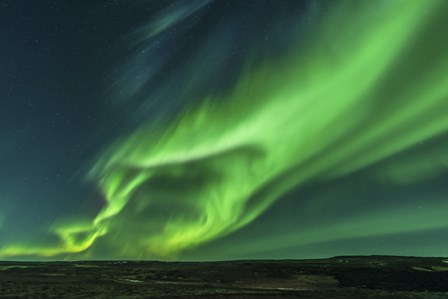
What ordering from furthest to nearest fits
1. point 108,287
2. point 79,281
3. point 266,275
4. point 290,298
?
1. point 266,275
2. point 79,281
3. point 108,287
4. point 290,298

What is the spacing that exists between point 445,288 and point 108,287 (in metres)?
22.9

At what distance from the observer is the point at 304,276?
3847 centimetres

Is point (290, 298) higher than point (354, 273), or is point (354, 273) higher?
point (354, 273)

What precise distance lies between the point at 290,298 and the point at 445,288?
1280 cm

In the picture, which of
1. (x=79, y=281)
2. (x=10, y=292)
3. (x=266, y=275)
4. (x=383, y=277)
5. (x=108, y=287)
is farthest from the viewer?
(x=266, y=275)

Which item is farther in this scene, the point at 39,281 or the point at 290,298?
the point at 39,281

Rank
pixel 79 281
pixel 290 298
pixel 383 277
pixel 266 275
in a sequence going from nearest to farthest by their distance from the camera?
1. pixel 290 298
2. pixel 79 281
3. pixel 383 277
4. pixel 266 275

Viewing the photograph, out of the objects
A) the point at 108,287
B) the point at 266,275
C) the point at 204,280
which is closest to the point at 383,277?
the point at 266,275

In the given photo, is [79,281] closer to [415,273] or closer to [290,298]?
[290,298]

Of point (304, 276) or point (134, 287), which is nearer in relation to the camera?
point (134, 287)

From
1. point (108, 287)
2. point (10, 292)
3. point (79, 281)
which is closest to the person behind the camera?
point (10, 292)

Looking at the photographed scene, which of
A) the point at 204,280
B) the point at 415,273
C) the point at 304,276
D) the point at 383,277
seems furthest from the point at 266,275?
the point at 415,273

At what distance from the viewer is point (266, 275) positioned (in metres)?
40.0

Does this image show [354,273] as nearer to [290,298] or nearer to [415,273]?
[415,273]
